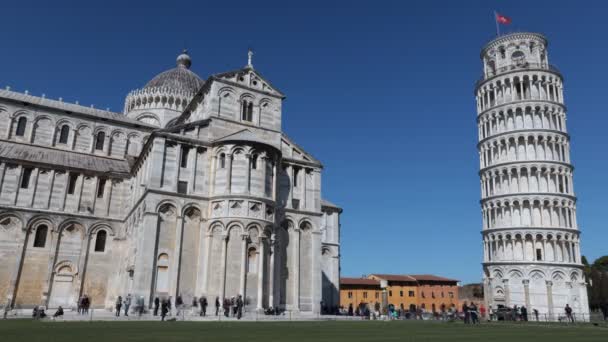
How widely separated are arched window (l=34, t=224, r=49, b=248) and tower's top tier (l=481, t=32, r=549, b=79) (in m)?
48.4

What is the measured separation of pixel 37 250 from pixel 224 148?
15.1 m

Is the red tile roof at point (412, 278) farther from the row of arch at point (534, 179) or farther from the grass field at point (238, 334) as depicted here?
the grass field at point (238, 334)

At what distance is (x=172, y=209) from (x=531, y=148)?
3989cm

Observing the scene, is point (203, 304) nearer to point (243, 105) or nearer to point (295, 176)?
point (295, 176)

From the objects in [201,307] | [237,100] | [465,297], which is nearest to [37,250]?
[201,307]

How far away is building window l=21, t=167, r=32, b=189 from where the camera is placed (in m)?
32.4

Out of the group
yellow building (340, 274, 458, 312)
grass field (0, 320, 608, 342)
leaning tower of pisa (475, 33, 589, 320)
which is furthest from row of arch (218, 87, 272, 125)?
yellow building (340, 274, 458, 312)

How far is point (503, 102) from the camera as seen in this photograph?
Result: 52062mm

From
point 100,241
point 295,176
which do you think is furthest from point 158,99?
point 295,176

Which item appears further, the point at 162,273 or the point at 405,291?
the point at 405,291

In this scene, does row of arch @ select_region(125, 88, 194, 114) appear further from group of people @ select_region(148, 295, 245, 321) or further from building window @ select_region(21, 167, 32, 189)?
group of people @ select_region(148, 295, 245, 321)

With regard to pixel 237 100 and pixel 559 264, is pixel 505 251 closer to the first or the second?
pixel 559 264

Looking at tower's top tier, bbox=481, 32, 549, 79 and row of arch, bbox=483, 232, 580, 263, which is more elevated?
tower's top tier, bbox=481, 32, 549, 79

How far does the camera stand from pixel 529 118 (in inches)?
2003
